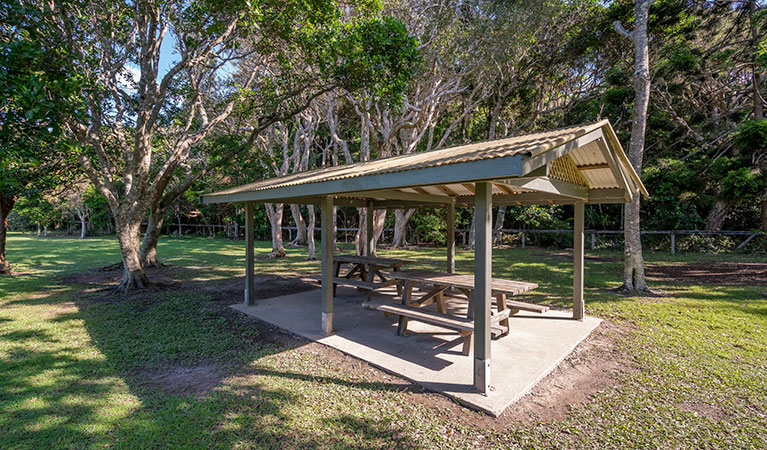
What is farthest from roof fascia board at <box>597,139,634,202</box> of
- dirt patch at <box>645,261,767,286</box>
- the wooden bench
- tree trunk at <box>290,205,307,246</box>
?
tree trunk at <box>290,205,307,246</box>

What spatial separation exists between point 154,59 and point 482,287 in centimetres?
853

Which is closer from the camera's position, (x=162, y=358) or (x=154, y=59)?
(x=162, y=358)

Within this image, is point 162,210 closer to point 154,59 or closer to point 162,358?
point 154,59

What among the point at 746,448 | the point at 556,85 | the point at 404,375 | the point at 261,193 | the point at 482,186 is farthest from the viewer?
the point at 556,85

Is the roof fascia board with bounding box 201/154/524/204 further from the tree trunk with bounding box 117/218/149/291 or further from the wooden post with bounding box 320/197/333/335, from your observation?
the tree trunk with bounding box 117/218/149/291

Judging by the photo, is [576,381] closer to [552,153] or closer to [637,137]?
[552,153]

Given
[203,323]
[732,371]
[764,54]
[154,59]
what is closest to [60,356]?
[203,323]

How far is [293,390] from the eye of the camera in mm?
3369

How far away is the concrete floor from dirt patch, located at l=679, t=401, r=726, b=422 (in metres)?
1.13

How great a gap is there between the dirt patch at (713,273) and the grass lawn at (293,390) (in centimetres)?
254

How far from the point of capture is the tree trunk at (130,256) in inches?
309

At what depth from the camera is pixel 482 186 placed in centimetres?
325

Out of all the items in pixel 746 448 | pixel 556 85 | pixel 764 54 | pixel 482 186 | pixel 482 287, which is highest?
pixel 556 85

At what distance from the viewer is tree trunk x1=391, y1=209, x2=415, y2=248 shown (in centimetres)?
1722
